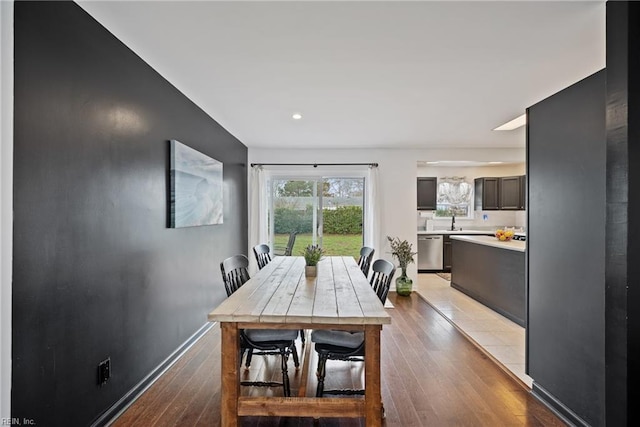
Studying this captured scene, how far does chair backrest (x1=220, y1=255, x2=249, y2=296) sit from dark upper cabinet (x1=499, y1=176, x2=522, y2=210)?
6.44 metres

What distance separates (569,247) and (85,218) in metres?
2.98

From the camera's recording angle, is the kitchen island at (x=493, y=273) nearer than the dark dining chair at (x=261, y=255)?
No

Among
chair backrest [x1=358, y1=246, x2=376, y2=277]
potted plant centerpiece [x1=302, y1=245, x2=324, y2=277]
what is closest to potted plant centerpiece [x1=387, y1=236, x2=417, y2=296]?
chair backrest [x1=358, y1=246, x2=376, y2=277]

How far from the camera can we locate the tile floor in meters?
3.21

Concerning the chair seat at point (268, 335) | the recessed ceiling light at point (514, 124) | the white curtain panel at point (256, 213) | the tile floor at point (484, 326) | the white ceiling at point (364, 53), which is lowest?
the tile floor at point (484, 326)

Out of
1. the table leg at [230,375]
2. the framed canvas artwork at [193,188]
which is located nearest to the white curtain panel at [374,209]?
the framed canvas artwork at [193,188]

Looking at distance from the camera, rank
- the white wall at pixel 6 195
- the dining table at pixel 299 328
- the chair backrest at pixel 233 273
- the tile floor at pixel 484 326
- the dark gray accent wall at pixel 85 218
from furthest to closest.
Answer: the tile floor at pixel 484 326 < the chair backrest at pixel 233 273 < the dining table at pixel 299 328 < the dark gray accent wall at pixel 85 218 < the white wall at pixel 6 195

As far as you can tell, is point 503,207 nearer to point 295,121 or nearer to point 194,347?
point 295,121

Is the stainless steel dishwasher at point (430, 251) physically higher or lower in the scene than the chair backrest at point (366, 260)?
lower

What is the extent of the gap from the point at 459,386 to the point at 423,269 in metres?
4.97

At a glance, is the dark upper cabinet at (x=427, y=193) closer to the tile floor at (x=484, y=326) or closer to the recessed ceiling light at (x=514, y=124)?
the tile floor at (x=484, y=326)

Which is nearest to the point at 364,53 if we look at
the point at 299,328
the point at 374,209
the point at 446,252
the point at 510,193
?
the point at 299,328

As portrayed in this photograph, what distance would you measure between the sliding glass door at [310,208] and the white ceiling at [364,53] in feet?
7.54

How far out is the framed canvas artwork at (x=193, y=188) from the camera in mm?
3072
